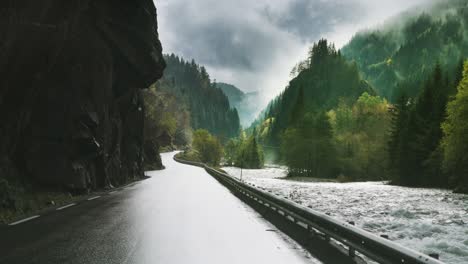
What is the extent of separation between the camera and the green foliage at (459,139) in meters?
40.5

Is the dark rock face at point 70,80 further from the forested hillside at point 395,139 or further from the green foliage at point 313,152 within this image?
the green foliage at point 313,152

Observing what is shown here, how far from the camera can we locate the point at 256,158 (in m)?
125

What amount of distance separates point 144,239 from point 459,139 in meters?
Result: 39.3

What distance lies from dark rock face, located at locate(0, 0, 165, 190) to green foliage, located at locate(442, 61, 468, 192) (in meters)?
29.3

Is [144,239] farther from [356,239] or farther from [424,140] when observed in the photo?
[424,140]

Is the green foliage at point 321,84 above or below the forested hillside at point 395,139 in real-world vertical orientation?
above

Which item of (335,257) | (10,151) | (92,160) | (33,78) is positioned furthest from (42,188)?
(335,257)

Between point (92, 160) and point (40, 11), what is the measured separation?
36.6 ft

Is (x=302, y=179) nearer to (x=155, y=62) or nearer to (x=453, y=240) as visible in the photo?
(x=155, y=62)

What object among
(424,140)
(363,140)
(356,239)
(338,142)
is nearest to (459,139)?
(424,140)

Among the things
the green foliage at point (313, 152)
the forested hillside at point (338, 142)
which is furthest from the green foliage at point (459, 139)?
the green foliage at point (313, 152)

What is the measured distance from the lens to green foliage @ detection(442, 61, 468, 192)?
133 feet

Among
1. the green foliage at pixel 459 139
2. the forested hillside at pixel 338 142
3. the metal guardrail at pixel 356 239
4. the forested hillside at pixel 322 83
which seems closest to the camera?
the metal guardrail at pixel 356 239

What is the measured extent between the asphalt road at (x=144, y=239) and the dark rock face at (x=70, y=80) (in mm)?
4101
